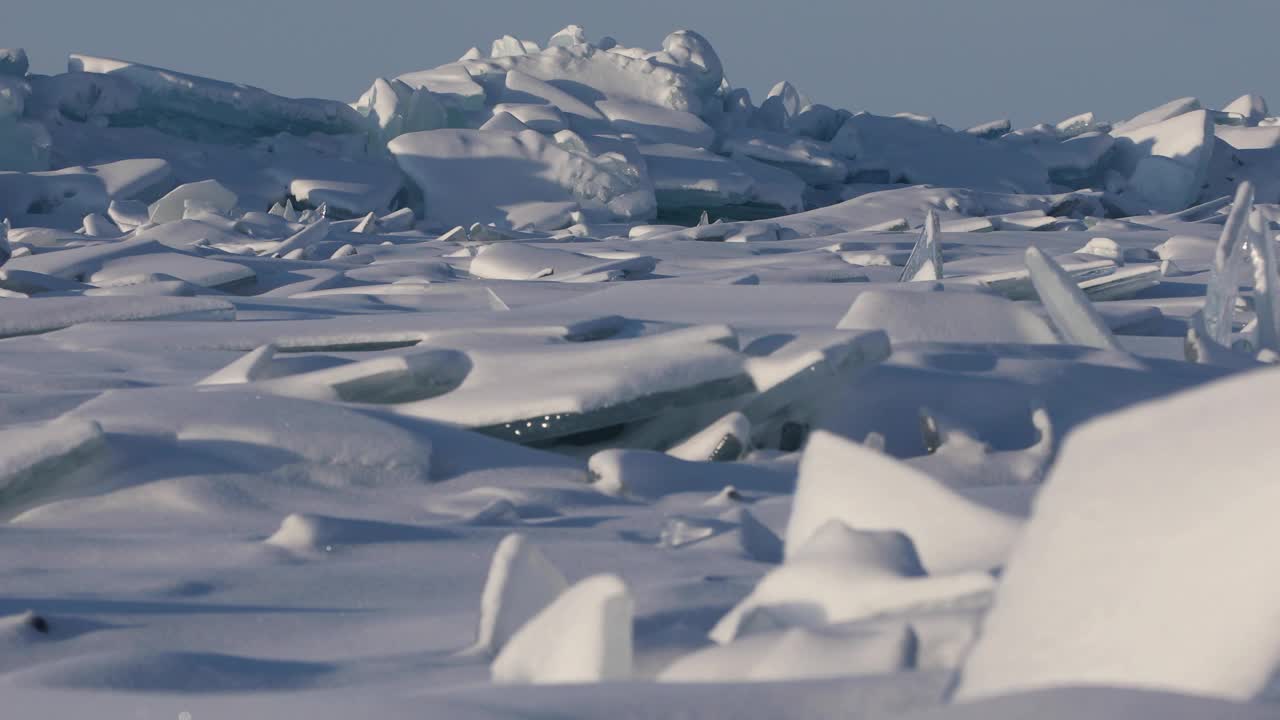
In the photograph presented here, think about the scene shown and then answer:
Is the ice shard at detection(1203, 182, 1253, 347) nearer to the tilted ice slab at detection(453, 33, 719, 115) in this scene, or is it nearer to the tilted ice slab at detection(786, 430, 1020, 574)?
the tilted ice slab at detection(786, 430, 1020, 574)

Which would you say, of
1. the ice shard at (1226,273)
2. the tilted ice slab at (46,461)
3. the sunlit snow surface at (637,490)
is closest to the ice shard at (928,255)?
the sunlit snow surface at (637,490)

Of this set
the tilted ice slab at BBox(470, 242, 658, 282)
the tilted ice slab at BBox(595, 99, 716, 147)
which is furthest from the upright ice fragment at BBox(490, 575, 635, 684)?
the tilted ice slab at BBox(595, 99, 716, 147)

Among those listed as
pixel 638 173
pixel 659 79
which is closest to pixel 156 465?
pixel 638 173

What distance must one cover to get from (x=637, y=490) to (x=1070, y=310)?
3.46 feet

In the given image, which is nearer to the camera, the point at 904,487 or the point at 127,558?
the point at 904,487

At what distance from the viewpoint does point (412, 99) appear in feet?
49.4

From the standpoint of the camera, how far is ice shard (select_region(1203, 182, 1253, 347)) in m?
2.86

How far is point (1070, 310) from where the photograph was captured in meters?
2.56

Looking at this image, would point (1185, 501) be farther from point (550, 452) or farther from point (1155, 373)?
point (1155, 373)

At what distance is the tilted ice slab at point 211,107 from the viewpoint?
47.0 ft

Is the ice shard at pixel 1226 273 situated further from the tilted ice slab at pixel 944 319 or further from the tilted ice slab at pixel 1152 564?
the tilted ice slab at pixel 1152 564

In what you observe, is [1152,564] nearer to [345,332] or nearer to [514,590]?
[514,590]

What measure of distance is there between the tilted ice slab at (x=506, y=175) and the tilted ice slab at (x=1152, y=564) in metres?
12.4

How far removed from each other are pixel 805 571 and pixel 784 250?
603 cm
